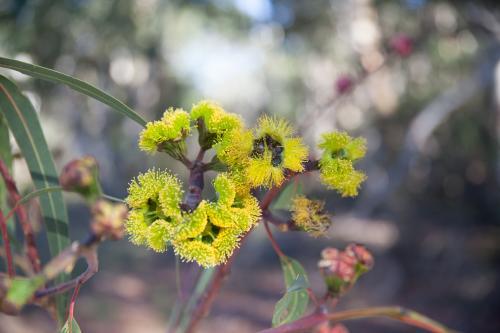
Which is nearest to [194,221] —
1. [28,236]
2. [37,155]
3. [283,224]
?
[283,224]

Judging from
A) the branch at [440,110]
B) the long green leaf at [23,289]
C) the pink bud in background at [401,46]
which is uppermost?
the branch at [440,110]

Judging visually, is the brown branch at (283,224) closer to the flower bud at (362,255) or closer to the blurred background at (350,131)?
the flower bud at (362,255)

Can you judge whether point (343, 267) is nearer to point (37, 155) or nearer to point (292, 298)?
point (292, 298)

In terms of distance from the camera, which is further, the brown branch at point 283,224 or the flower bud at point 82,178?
the brown branch at point 283,224

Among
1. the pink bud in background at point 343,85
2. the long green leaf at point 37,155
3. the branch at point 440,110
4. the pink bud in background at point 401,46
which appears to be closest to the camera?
the long green leaf at point 37,155

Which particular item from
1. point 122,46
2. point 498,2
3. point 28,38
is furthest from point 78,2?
point 498,2

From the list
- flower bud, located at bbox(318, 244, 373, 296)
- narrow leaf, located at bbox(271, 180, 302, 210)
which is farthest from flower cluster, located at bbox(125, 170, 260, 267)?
narrow leaf, located at bbox(271, 180, 302, 210)

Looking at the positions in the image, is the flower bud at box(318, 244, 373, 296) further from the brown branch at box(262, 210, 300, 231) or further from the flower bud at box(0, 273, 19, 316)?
the flower bud at box(0, 273, 19, 316)

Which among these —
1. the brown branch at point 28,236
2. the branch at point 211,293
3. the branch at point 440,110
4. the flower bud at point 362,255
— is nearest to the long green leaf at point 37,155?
the brown branch at point 28,236
